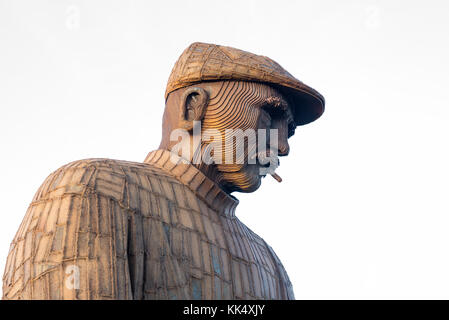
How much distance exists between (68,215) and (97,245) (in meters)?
0.43

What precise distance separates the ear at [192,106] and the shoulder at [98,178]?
26.3 inches

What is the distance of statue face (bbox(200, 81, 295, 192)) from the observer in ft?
34.4

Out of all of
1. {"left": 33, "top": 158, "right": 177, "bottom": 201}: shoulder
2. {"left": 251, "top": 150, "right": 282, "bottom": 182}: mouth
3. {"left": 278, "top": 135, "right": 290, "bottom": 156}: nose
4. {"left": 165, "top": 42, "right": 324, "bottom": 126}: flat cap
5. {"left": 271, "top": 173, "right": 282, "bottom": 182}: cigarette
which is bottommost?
{"left": 33, "top": 158, "right": 177, "bottom": 201}: shoulder

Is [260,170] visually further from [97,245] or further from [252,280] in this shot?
[97,245]

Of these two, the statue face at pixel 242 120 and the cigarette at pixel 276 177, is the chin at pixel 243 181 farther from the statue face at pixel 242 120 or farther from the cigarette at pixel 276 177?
the cigarette at pixel 276 177

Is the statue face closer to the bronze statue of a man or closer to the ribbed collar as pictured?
the bronze statue of a man

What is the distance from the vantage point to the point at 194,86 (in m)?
10.7

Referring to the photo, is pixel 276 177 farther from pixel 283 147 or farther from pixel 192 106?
pixel 192 106

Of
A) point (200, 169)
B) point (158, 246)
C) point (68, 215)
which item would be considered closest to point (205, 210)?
point (200, 169)

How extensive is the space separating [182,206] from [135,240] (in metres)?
1.03

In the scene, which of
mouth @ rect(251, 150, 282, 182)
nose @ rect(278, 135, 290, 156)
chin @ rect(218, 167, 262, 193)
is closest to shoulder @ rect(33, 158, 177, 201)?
chin @ rect(218, 167, 262, 193)

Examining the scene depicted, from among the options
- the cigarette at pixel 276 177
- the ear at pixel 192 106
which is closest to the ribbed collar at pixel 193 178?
the ear at pixel 192 106

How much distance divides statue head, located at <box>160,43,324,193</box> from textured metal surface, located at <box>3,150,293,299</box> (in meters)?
0.24

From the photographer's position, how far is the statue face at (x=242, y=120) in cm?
1050
